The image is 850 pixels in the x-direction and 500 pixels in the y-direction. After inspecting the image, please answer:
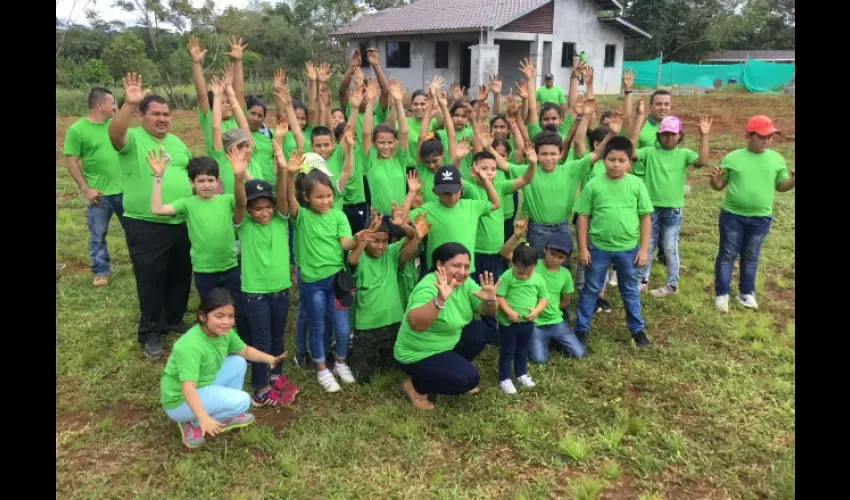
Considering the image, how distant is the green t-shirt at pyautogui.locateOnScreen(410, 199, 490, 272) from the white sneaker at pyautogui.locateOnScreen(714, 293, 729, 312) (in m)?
2.77

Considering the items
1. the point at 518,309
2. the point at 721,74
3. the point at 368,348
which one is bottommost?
the point at 368,348

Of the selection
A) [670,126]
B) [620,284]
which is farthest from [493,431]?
[670,126]

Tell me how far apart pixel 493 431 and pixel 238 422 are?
67.7 inches

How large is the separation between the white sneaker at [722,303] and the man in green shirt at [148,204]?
4969 millimetres

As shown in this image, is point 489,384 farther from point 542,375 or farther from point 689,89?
point 689,89

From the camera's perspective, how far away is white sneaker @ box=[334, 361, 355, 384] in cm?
451

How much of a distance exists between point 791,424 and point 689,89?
26.7 meters

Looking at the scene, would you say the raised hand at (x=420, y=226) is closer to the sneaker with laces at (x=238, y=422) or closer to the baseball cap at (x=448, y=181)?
the baseball cap at (x=448, y=181)

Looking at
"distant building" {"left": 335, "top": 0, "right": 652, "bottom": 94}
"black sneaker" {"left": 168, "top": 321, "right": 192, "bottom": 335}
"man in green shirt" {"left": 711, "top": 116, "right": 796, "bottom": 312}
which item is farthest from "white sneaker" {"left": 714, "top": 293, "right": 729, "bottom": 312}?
"distant building" {"left": 335, "top": 0, "right": 652, "bottom": 94}

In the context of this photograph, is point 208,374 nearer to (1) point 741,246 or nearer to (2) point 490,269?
(2) point 490,269

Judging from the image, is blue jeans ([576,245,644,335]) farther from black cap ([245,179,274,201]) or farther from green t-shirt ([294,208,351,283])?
black cap ([245,179,274,201])

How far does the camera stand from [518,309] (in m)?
4.28

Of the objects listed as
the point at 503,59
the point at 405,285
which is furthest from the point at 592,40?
the point at 405,285

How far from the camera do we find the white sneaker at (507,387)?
14.2ft
